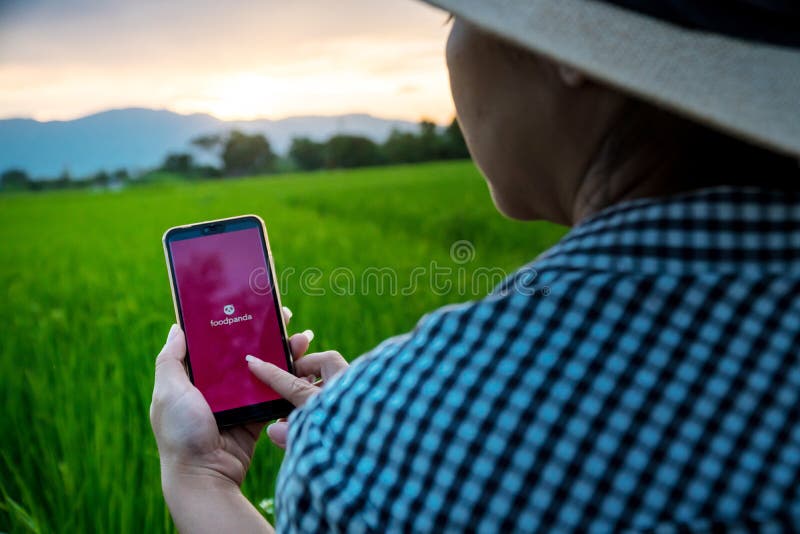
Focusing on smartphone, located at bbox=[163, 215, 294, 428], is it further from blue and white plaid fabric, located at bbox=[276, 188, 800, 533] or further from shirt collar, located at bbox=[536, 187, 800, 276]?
shirt collar, located at bbox=[536, 187, 800, 276]

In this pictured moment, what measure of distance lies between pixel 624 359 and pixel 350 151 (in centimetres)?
1910

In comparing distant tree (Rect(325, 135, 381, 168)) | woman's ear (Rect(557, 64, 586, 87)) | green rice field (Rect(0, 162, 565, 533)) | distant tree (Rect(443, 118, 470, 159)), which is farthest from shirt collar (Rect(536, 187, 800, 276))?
distant tree (Rect(325, 135, 381, 168))

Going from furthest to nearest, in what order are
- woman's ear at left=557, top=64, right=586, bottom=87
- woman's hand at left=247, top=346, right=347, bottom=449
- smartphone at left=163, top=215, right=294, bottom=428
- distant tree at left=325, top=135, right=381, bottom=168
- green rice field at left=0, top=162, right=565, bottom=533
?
distant tree at left=325, top=135, right=381, bottom=168 → green rice field at left=0, top=162, right=565, bottom=533 → smartphone at left=163, top=215, right=294, bottom=428 → woman's hand at left=247, top=346, right=347, bottom=449 → woman's ear at left=557, top=64, right=586, bottom=87

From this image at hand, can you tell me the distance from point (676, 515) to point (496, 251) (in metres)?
4.01

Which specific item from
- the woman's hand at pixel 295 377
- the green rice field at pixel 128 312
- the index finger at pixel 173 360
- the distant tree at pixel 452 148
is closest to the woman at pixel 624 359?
the woman's hand at pixel 295 377

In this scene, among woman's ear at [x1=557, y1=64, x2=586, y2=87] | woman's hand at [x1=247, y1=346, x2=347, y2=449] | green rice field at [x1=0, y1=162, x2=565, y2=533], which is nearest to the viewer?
woman's ear at [x1=557, y1=64, x2=586, y2=87]

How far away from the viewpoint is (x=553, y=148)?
73 centimetres

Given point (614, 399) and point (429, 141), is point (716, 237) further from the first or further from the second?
point (429, 141)

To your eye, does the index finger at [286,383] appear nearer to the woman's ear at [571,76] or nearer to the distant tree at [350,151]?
the woman's ear at [571,76]

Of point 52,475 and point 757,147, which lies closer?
point 757,147

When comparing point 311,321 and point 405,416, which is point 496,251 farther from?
point 405,416

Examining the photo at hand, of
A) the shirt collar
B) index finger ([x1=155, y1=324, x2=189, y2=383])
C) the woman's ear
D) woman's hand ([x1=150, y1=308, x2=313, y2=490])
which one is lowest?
woman's hand ([x1=150, y1=308, x2=313, y2=490])

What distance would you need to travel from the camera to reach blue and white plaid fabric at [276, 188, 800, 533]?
54 cm

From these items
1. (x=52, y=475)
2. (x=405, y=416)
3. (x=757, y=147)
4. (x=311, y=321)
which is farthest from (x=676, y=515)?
(x=311, y=321)
